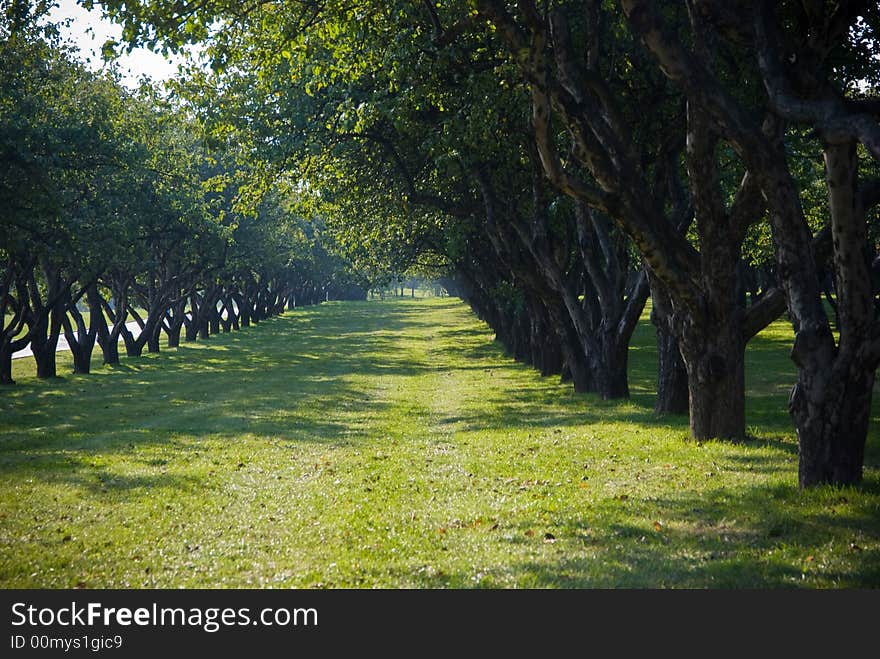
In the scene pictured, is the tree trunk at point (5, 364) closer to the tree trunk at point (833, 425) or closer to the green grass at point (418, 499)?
the green grass at point (418, 499)

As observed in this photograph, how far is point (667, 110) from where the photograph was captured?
18438 mm

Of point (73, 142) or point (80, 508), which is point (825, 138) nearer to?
point (80, 508)

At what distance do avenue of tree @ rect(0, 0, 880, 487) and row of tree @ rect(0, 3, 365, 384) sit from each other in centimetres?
13

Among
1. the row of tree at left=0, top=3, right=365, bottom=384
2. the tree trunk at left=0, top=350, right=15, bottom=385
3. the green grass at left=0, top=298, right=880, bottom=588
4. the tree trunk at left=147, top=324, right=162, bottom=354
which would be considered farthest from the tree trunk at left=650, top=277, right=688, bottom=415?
the tree trunk at left=147, top=324, right=162, bottom=354

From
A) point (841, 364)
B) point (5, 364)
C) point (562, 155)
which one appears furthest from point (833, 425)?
point (5, 364)

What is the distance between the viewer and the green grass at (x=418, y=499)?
8.35 meters

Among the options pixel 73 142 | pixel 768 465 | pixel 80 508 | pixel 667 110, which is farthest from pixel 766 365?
pixel 80 508

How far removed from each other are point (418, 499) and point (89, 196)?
23169 millimetres

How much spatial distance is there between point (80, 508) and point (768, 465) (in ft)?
29.9

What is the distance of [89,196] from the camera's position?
30875mm

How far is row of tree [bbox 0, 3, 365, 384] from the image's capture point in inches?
947

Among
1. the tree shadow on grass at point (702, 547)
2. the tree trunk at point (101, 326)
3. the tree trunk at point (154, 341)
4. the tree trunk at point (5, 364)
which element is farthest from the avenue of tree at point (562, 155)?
the tree trunk at point (154, 341)

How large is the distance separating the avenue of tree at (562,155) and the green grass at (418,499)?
5.12 feet

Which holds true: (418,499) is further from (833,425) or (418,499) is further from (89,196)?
(89,196)
